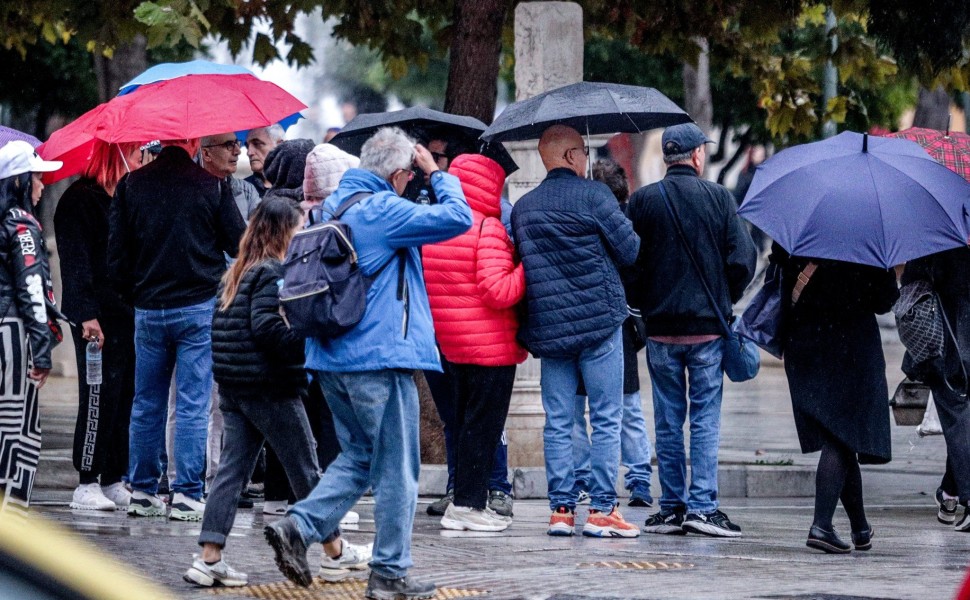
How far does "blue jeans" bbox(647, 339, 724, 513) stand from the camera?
26.1ft

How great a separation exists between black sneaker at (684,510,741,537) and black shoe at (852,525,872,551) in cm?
71

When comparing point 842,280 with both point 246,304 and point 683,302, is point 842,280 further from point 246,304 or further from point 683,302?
point 246,304

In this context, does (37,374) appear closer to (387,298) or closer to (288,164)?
(288,164)

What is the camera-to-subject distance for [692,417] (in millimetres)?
8055

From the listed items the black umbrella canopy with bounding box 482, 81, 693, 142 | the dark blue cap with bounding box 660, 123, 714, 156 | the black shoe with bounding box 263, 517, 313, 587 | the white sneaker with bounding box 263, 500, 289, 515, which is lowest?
the white sneaker with bounding box 263, 500, 289, 515

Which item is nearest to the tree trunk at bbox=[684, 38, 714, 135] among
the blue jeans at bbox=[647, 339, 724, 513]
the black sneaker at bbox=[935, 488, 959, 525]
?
the black sneaker at bbox=[935, 488, 959, 525]

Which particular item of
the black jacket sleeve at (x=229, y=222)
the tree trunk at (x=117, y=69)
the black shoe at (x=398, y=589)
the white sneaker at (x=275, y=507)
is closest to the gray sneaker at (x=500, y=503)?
the white sneaker at (x=275, y=507)

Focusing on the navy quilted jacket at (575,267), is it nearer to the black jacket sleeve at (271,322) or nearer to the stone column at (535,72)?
the black jacket sleeve at (271,322)

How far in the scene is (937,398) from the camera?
8398 mm

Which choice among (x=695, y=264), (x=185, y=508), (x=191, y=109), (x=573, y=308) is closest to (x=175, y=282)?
(x=191, y=109)

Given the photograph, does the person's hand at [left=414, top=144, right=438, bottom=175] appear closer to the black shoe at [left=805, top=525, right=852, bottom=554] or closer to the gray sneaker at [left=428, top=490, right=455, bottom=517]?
the black shoe at [left=805, top=525, right=852, bottom=554]

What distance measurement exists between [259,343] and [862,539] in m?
3.10

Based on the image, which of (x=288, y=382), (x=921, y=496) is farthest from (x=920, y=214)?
(x=921, y=496)

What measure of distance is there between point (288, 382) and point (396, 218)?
0.91m
